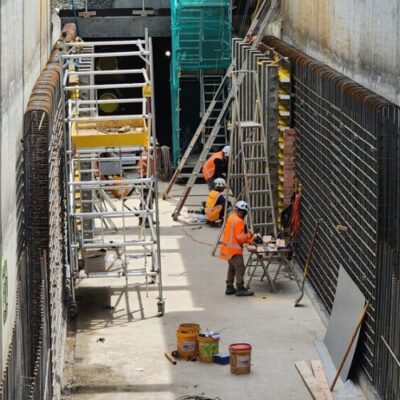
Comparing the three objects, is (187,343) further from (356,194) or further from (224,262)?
(224,262)

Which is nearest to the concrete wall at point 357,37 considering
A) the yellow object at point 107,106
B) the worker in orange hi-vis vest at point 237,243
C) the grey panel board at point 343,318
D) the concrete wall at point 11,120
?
the grey panel board at point 343,318

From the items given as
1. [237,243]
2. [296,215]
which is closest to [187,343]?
[237,243]

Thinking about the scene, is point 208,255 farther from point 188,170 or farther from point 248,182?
point 188,170

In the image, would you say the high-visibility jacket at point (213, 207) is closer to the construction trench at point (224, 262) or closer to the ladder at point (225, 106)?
the construction trench at point (224, 262)

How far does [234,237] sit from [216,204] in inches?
213

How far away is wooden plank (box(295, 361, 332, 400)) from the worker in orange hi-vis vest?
3.41 m

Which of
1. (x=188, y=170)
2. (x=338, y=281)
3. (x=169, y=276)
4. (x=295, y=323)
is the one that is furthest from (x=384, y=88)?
(x=188, y=170)

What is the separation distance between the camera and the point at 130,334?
1820cm

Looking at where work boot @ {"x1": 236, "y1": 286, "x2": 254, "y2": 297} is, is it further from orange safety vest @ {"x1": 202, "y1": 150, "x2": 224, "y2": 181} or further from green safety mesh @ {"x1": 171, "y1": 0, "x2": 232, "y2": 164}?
green safety mesh @ {"x1": 171, "y1": 0, "x2": 232, "y2": 164}

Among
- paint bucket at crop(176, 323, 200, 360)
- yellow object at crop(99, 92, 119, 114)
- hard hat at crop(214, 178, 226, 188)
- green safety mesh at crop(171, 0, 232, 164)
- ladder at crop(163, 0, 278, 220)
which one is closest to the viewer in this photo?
paint bucket at crop(176, 323, 200, 360)

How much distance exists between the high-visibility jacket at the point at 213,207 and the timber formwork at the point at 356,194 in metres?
3.53

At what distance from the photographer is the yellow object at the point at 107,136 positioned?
18.8 m

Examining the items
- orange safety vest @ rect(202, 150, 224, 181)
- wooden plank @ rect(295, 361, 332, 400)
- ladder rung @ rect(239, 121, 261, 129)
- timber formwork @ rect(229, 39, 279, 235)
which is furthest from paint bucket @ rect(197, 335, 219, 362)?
orange safety vest @ rect(202, 150, 224, 181)

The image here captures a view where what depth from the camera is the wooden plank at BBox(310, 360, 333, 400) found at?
50.4 feet
